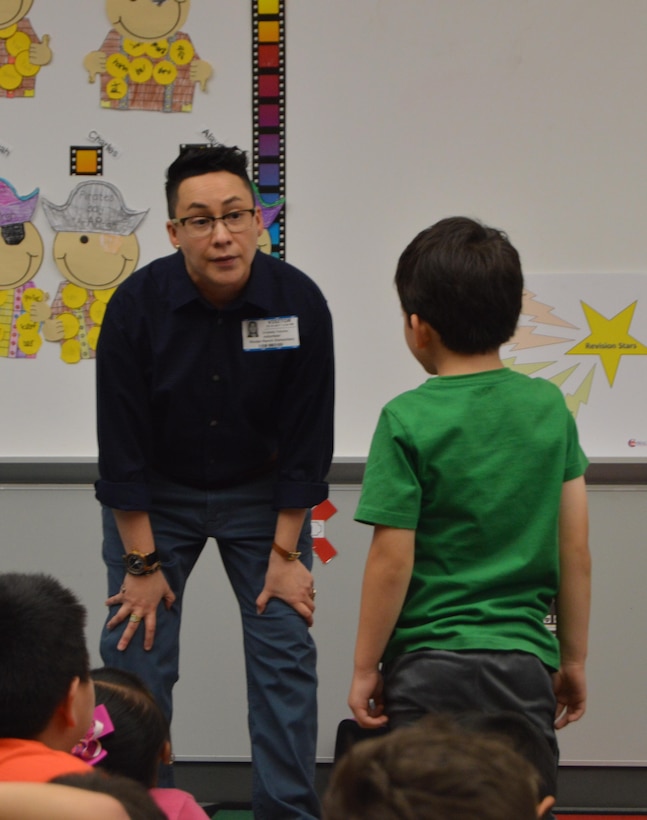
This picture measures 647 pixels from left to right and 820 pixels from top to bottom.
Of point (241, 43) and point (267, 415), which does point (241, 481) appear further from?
point (241, 43)

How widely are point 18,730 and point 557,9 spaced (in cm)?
231

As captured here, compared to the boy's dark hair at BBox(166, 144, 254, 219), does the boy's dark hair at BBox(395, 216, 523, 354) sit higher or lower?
lower

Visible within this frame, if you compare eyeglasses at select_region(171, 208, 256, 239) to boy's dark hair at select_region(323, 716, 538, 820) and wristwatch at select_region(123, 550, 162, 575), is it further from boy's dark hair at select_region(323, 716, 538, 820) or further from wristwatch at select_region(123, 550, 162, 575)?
boy's dark hair at select_region(323, 716, 538, 820)

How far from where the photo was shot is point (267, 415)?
204 centimetres

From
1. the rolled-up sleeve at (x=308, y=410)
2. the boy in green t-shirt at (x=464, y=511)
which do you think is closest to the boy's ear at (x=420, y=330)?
the boy in green t-shirt at (x=464, y=511)

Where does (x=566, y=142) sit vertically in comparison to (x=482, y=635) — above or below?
above

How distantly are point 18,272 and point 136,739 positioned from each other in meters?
1.65

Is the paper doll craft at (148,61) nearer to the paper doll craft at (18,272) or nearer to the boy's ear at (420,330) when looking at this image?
the paper doll craft at (18,272)

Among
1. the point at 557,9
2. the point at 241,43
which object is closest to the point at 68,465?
the point at 241,43

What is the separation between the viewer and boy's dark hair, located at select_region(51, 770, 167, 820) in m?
0.99

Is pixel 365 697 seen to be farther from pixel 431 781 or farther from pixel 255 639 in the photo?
pixel 431 781

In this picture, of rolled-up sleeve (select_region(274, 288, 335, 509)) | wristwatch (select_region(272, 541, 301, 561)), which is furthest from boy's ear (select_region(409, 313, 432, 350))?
wristwatch (select_region(272, 541, 301, 561))

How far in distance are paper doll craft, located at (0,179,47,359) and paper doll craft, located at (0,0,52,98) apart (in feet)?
0.89

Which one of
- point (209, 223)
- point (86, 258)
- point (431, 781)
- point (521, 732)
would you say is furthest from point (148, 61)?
point (431, 781)
